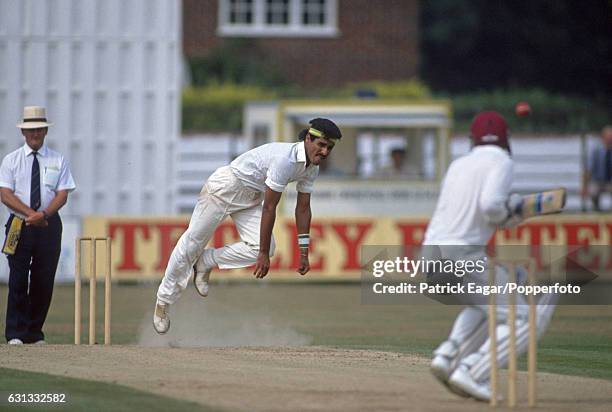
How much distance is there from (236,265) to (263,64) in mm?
25414

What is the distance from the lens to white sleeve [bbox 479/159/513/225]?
872 centimetres

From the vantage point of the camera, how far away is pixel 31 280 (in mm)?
12828

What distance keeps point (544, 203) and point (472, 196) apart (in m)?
0.49

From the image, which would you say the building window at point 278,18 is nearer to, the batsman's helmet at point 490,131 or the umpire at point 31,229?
the umpire at point 31,229

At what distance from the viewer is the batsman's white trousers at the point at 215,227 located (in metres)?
11.8

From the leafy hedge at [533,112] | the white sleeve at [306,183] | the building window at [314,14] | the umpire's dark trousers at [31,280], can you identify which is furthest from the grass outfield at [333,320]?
the building window at [314,14]

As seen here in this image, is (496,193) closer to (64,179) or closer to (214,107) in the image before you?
(64,179)

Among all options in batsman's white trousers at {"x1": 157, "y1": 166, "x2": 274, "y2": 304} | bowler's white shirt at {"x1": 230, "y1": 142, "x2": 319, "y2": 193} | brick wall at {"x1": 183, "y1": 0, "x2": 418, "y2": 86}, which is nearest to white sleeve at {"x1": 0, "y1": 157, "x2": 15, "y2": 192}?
batsman's white trousers at {"x1": 157, "y1": 166, "x2": 274, "y2": 304}

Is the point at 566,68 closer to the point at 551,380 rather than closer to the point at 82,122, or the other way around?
the point at 82,122

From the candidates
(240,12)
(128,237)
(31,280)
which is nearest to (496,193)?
(31,280)

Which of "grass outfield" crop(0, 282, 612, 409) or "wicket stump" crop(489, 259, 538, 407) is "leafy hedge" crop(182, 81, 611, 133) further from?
"wicket stump" crop(489, 259, 538, 407)

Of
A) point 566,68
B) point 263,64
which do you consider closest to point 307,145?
point 263,64

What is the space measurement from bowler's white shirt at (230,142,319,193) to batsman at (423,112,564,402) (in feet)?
7.70

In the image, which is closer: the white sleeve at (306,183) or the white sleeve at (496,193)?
the white sleeve at (496,193)
